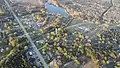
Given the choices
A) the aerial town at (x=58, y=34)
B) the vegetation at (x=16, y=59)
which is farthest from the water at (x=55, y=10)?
the vegetation at (x=16, y=59)

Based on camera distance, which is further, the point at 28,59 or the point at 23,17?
the point at 23,17

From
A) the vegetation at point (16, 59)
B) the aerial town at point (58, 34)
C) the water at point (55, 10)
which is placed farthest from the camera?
the water at point (55, 10)

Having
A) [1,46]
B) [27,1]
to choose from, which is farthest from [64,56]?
[27,1]

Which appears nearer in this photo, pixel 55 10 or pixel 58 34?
pixel 58 34

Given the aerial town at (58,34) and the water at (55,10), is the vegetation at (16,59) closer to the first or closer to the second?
the aerial town at (58,34)

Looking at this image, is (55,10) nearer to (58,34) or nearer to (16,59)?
(58,34)

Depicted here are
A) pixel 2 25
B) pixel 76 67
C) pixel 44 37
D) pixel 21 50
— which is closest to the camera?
pixel 76 67

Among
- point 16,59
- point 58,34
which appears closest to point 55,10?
point 58,34

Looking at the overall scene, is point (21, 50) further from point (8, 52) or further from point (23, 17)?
point (23, 17)

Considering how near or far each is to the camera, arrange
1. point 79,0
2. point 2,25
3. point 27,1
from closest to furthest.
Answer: point 2,25 → point 27,1 → point 79,0
